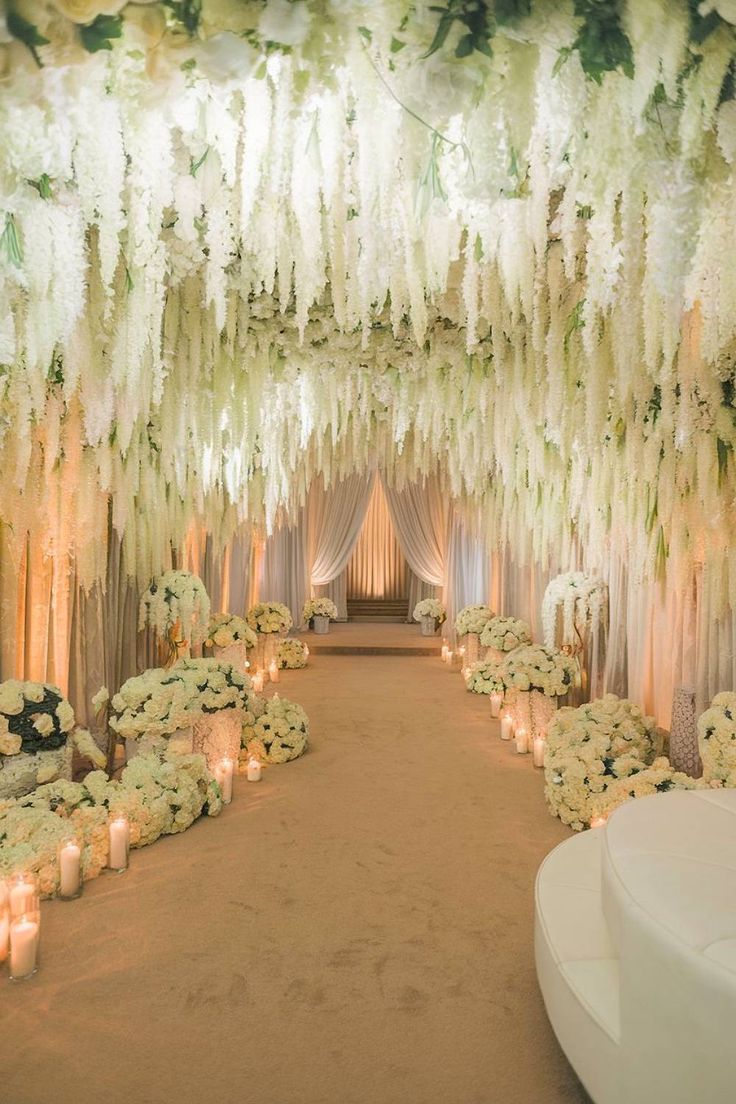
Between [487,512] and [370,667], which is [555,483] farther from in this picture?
[370,667]

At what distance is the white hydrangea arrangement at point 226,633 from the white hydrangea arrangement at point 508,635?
242 cm

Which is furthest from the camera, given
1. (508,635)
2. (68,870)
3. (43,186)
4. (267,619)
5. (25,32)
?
(267,619)

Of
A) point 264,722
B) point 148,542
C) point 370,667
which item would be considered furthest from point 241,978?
point 370,667

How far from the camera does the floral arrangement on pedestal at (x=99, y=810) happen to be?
221 cm

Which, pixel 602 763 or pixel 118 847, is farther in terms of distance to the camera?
pixel 602 763

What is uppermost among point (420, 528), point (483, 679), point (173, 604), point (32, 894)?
point (420, 528)

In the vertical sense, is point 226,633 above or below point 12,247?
below

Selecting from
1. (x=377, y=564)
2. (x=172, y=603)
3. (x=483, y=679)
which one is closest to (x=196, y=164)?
(x=172, y=603)

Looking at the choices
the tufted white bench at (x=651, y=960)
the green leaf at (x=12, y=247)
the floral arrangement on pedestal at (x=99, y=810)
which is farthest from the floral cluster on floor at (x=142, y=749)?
the green leaf at (x=12, y=247)

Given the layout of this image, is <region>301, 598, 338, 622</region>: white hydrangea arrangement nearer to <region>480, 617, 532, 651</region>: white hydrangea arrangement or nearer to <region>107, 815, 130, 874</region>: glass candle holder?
<region>480, 617, 532, 651</region>: white hydrangea arrangement

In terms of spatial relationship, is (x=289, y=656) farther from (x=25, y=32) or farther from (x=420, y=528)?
(x=25, y=32)

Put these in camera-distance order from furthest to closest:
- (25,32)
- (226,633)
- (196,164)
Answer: (226,633) → (196,164) → (25,32)

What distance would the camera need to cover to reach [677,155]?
1278 millimetres

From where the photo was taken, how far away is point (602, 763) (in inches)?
114
